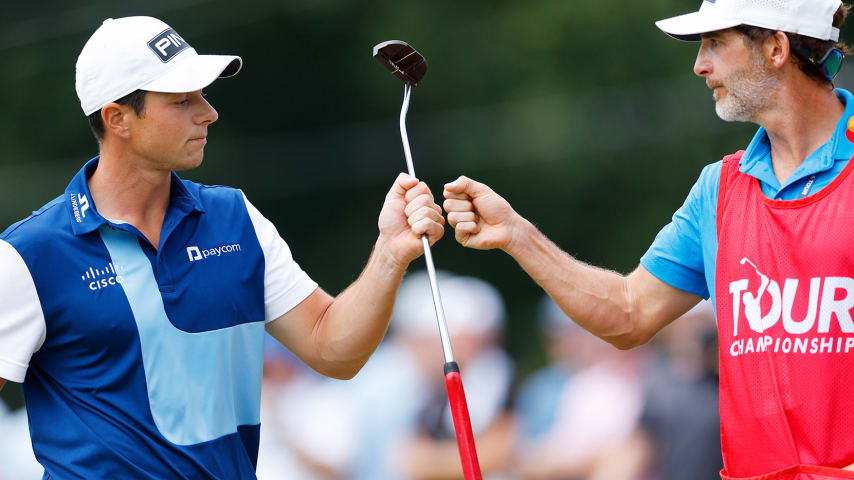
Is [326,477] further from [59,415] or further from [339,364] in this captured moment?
[59,415]

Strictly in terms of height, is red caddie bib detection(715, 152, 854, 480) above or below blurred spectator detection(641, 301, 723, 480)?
above

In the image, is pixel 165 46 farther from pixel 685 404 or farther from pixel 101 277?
pixel 685 404

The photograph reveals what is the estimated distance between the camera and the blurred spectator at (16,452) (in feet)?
30.3

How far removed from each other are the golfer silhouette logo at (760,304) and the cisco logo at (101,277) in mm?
1913

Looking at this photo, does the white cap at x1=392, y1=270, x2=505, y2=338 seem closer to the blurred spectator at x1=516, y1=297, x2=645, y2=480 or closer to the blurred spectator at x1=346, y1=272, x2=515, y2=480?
the blurred spectator at x1=346, y1=272, x2=515, y2=480

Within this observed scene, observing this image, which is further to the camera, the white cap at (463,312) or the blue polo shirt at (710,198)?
the white cap at (463,312)

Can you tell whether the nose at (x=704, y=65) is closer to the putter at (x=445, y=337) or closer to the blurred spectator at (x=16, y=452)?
the putter at (x=445, y=337)

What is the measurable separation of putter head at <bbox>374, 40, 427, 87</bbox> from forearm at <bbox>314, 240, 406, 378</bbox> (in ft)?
2.30

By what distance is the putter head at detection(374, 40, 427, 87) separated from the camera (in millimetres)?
4715

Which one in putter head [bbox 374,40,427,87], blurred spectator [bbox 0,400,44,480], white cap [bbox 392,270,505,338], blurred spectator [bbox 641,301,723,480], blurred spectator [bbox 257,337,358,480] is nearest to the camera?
putter head [bbox 374,40,427,87]

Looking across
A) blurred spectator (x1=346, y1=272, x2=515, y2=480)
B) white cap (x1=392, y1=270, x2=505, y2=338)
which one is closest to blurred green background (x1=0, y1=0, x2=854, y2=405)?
white cap (x1=392, y1=270, x2=505, y2=338)

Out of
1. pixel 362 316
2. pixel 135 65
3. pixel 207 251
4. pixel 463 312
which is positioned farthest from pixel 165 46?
pixel 463 312

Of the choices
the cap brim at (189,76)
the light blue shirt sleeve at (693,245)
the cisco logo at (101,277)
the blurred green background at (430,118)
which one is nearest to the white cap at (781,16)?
the light blue shirt sleeve at (693,245)

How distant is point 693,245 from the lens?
4.32 m
